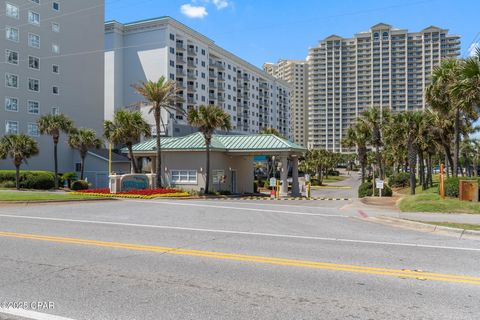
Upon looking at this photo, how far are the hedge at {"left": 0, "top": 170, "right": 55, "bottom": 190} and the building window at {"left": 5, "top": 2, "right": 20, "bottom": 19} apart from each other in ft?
76.4

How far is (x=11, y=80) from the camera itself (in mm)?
58125

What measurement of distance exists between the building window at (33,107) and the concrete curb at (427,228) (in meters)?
55.2

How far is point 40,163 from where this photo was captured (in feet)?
200

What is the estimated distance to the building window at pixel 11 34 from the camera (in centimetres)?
5779

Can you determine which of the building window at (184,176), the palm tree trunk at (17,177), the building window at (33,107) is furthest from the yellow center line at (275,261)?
the building window at (33,107)

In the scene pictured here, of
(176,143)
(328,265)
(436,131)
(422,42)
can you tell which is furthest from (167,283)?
(422,42)

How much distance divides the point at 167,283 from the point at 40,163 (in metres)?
59.9

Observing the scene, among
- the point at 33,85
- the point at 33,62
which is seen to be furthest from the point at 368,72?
the point at 33,85

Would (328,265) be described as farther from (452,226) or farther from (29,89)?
(29,89)

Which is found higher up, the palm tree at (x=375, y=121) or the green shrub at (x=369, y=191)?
the palm tree at (x=375, y=121)

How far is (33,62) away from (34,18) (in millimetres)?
6179

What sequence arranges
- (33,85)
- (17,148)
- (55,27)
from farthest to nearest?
(55,27)
(33,85)
(17,148)

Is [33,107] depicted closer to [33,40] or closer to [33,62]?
[33,62]

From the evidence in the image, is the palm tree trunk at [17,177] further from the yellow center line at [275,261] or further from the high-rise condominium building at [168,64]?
the yellow center line at [275,261]
